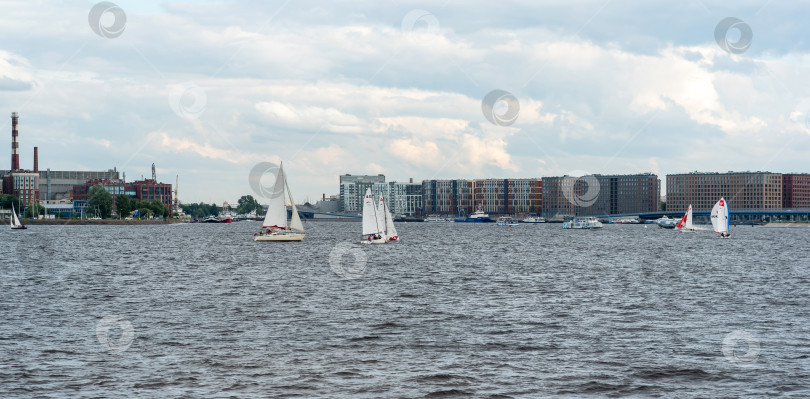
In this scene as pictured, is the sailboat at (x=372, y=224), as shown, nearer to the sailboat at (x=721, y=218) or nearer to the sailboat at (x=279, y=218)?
the sailboat at (x=279, y=218)

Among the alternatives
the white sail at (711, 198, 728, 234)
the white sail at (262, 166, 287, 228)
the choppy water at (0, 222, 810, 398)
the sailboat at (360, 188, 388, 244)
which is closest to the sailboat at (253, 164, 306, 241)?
the white sail at (262, 166, 287, 228)

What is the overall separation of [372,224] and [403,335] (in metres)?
70.4

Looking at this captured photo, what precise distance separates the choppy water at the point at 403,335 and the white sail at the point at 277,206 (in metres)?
37.3

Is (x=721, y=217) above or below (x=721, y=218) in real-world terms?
above

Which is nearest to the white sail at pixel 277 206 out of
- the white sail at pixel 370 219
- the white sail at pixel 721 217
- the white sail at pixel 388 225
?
the white sail at pixel 370 219

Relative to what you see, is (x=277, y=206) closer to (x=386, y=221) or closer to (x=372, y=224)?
(x=372, y=224)

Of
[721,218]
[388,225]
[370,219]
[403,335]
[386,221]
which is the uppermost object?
[370,219]

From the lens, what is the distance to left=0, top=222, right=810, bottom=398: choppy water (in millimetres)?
22156

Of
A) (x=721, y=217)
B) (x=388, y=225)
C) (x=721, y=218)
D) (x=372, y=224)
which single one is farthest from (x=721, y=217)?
(x=372, y=224)

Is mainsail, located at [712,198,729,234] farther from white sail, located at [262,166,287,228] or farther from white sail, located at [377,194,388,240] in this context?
white sail, located at [262,166,287,228]

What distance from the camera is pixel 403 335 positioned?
2995 cm

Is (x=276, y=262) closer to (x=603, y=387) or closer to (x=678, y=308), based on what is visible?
(x=678, y=308)

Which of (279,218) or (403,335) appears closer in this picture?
(403,335)

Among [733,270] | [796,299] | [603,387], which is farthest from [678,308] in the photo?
[733,270]
